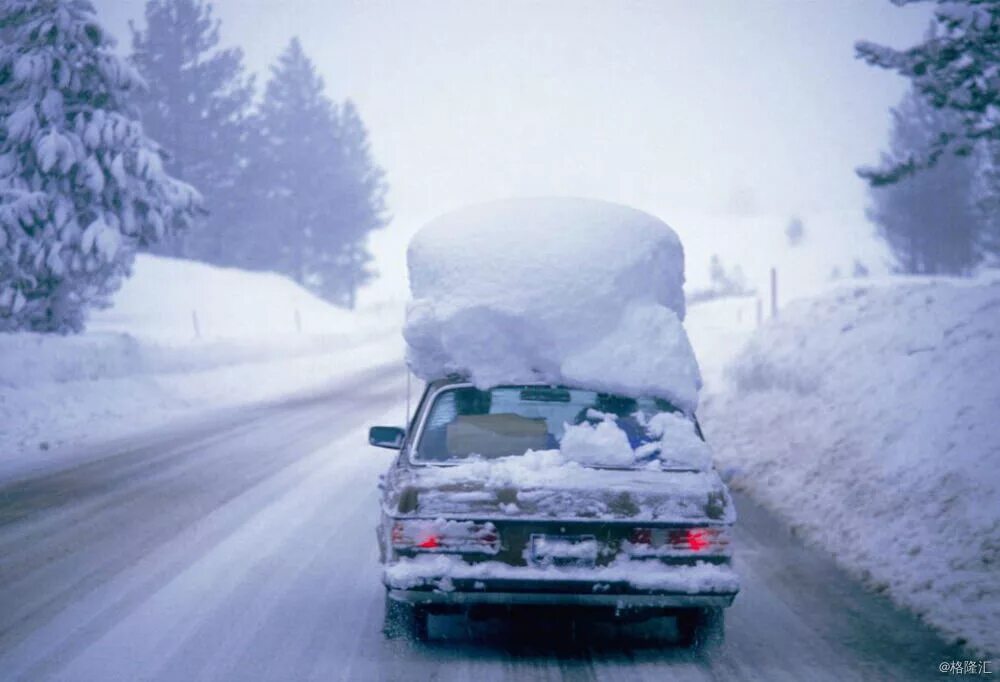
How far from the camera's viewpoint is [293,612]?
18.2 feet

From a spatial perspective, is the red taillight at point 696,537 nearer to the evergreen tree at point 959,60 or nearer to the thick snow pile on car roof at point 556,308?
the thick snow pile on car roof at point 556,308

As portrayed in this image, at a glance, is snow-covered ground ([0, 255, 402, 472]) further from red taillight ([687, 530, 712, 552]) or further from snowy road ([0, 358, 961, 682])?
red taillight ([687, 530, 712, 552])

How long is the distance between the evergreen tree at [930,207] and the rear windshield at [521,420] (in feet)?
144

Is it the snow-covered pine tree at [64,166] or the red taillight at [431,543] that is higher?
the snow-covered pine tree at [64,166]

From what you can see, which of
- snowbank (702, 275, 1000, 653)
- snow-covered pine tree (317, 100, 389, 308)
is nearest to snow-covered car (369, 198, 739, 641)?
snowbank (702, 275, 1000, 653)

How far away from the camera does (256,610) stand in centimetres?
558

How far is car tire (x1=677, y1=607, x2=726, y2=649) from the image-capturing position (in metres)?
5.00

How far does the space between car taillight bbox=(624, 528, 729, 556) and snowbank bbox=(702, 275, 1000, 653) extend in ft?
5.38

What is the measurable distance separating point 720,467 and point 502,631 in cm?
613

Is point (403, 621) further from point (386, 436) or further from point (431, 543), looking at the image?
point (386, 436)

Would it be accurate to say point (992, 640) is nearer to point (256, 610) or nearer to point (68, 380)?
point (256, 610)

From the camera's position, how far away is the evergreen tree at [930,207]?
45281mm

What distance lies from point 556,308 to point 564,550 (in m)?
1.51

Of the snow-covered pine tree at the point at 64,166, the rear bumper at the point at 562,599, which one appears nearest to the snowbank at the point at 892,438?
the rear bumper at the point at 562,599
